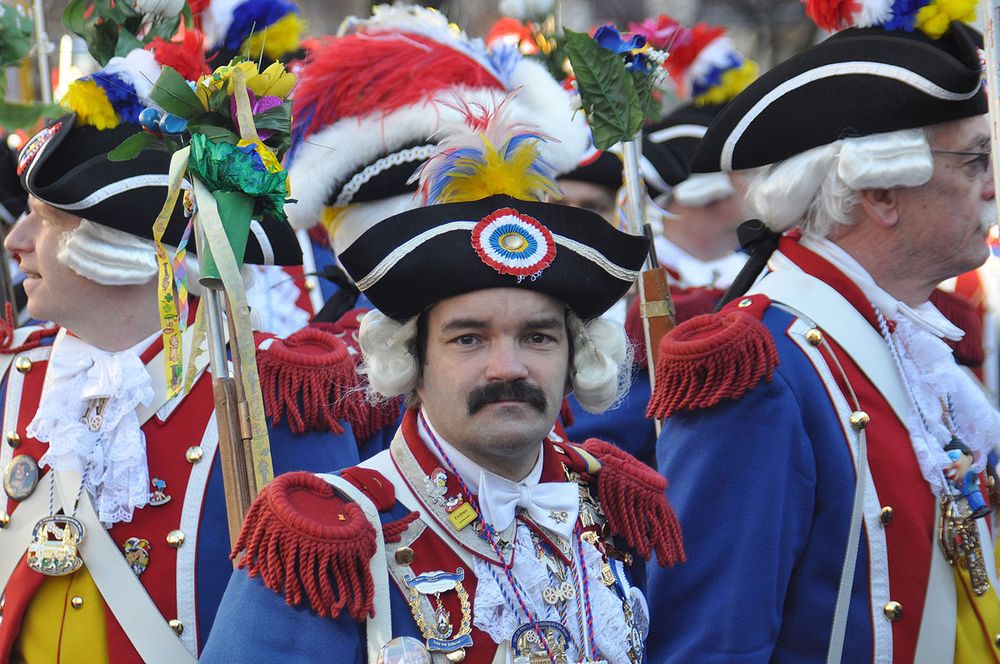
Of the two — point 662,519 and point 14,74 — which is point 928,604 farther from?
point 14,74

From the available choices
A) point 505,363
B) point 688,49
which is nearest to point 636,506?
point 505,363

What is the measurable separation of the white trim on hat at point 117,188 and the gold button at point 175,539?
0.91 metres

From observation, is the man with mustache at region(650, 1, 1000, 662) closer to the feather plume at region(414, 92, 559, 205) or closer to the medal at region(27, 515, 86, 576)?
the feather plume at region(414, 92, 559, 205)

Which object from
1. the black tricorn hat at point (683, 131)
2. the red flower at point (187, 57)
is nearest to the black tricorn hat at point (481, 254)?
the red flower at point (187, 57)

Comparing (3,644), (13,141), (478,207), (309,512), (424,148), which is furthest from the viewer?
(13,141)

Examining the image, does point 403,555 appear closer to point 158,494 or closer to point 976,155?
point 158,494

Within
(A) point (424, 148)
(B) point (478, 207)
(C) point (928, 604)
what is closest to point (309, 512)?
(B) point (478, 207)

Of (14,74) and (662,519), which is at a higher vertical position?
(14,74)

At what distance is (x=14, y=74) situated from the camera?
8.38m

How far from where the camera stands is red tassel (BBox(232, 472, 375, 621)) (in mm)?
2867

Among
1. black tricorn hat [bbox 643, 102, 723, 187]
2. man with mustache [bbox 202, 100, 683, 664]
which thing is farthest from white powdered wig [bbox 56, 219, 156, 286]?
black tricorn hat [bbox 643, 102, 723, 187]

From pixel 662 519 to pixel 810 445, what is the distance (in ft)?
1.44

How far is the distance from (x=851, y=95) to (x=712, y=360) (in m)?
0.84

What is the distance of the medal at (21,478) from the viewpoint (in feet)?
13.0
